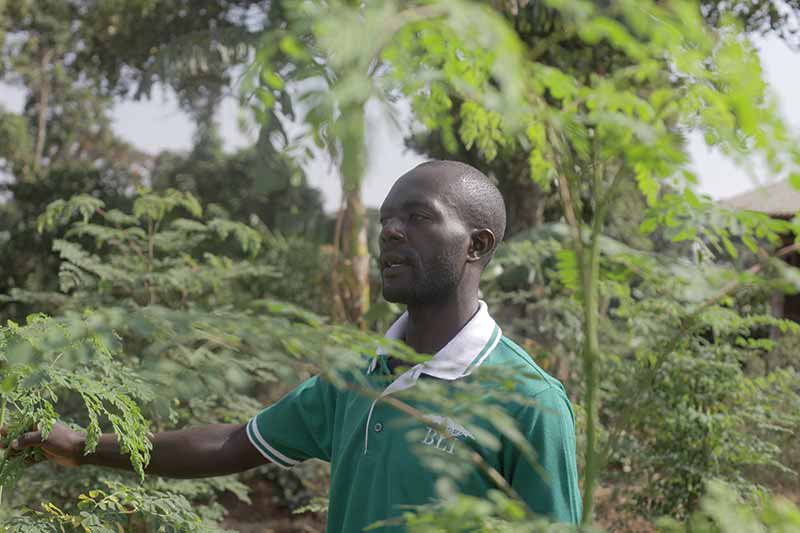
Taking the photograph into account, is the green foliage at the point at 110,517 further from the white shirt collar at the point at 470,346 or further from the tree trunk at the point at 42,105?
the tree trunk at the point at 42,105

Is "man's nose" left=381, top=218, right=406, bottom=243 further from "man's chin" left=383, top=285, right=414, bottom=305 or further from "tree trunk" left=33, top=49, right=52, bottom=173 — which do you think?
"tree trunk" left=33, top=49, right=52, bottom=173

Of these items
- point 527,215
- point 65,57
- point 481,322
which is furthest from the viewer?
point 65,57

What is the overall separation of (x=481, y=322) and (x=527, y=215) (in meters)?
10.2

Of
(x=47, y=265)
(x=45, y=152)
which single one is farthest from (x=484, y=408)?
(x=45, y=152)

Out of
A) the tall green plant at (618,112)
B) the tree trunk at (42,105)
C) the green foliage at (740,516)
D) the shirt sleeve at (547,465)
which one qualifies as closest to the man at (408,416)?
the shirt sleeve at (547,465)

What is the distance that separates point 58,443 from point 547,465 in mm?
1149

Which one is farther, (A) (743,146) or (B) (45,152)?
(B) (45,152)

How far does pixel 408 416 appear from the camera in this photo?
67.4 inches

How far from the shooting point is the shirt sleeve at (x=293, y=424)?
2.20m

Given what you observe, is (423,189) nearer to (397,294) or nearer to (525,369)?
(397,294)

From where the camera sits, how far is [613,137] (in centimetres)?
106

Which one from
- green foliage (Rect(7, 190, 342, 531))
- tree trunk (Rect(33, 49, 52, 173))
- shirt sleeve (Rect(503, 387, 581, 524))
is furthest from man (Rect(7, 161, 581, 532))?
tree trunk (Rect(33, 49, 52, 173))

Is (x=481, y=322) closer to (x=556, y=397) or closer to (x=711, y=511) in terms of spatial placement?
(x=556, y=397)

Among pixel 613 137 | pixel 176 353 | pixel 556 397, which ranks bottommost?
pixel 176 353
